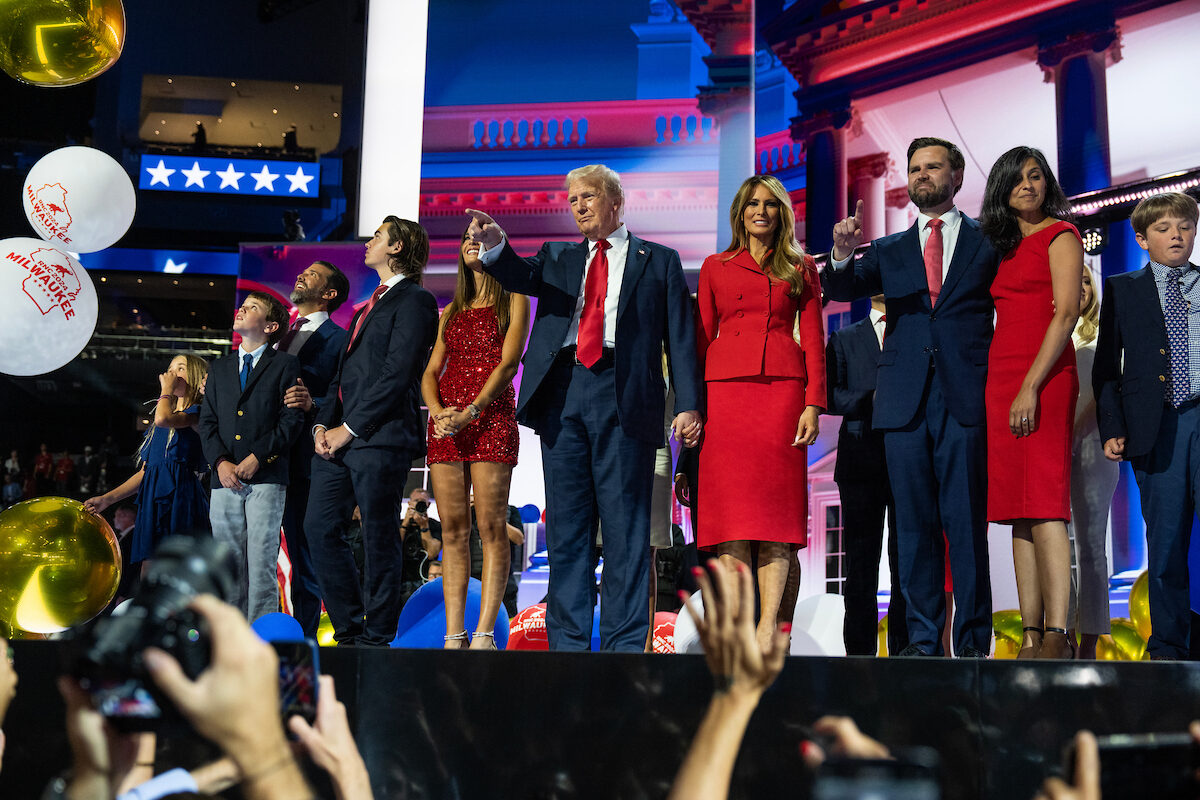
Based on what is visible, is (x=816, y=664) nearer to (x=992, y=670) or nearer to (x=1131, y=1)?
(x=992, y=670)

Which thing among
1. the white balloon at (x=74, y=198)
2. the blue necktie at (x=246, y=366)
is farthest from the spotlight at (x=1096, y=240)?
the white balloon at (x=74, y=198)

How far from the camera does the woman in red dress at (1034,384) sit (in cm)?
303

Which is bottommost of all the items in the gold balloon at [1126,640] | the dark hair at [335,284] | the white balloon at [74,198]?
Answer: the gold balloon at [1126,640]

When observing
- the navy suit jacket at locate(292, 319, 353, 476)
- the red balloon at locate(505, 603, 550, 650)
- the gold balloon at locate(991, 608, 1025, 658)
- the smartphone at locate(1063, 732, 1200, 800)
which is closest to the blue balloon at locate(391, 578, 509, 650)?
the red balloon at locate(505, 603, 550, 650)

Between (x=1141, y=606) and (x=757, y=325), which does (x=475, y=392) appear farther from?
(x=1141, y=606)

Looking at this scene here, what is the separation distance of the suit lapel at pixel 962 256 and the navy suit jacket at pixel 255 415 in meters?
2.20

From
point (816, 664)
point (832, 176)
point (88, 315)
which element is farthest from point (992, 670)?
point (832, 176)

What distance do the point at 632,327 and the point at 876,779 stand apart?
7.94 ft

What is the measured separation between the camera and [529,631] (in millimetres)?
4582

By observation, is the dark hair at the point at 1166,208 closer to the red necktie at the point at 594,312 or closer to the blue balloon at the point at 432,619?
the red necktie at the point at 594,312

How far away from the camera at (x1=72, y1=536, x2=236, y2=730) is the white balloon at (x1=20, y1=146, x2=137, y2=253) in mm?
3729

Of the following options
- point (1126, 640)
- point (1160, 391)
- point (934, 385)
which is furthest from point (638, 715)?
point (1126, 640)

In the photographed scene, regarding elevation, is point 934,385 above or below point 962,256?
below

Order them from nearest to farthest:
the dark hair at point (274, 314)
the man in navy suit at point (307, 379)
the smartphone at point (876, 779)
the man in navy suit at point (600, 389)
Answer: the smartphone at point (876, 779), the man in navy suit at point (600, 389), the man in navy suit at point (307, 379), the dark hair at point (274, 314)
